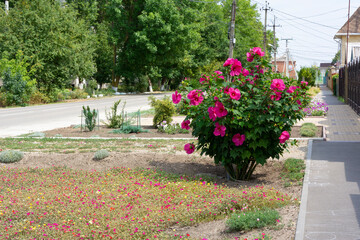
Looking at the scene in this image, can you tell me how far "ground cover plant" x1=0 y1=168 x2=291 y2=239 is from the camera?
5.43 metres

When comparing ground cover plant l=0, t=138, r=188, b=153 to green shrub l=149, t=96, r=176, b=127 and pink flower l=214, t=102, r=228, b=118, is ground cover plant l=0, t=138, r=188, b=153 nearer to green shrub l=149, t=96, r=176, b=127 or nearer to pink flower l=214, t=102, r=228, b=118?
green shrub l=149, t=96, r=176, b=127

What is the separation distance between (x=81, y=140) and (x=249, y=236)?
8635 millimetres

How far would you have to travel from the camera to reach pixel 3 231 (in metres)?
5.55

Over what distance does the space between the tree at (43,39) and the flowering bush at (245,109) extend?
29.0m

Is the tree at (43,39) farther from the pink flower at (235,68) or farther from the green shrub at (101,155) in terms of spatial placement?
the pink flower at (235,68)

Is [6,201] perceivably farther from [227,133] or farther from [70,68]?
[70,68]

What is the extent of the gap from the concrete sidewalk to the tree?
92.8 feet

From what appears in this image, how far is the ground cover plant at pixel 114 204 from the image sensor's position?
17.8 ft

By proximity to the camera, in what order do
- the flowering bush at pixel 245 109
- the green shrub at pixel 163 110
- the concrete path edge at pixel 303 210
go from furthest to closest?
1. the green shrub at pixel 163 110
2. the flowering bush at pixel 245 109
3. the concrete path edge at pixel 303 210

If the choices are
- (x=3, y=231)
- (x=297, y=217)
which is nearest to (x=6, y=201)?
(x=3, y=231)

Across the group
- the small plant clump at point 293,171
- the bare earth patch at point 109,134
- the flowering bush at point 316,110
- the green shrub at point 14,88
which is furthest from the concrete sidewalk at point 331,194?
the green shrub at point 14,88

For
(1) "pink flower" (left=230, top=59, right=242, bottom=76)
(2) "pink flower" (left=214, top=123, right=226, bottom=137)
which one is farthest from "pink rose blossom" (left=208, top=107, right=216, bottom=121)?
(1) "pink flower" (left=230, top=59, right=242, bottom=76)

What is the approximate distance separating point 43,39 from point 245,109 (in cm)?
3117

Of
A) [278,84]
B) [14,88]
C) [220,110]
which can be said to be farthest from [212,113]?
[14,88]
